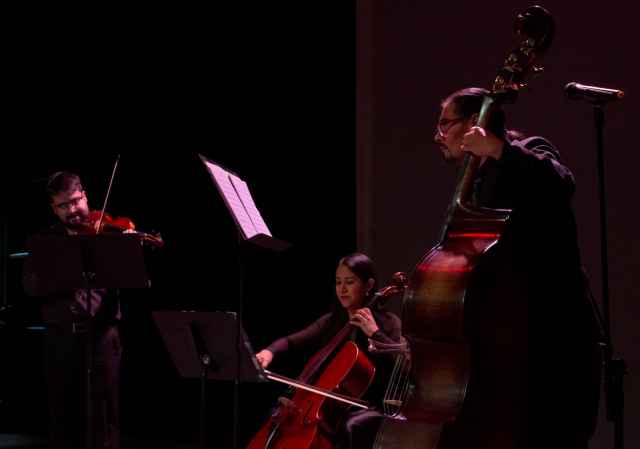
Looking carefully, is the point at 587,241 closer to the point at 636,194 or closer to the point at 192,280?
the point at 636,194

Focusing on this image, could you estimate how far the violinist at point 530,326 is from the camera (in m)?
1.79

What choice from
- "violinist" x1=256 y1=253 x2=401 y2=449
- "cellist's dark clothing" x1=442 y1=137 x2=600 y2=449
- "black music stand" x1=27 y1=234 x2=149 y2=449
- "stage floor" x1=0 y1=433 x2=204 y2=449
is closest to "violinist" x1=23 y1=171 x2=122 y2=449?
"black music stand" x1=27 y1=234 x2=149 y2=449

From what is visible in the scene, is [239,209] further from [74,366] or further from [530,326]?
[74,366]

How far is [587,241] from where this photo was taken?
368 cm

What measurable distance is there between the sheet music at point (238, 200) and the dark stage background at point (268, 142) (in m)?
1.57

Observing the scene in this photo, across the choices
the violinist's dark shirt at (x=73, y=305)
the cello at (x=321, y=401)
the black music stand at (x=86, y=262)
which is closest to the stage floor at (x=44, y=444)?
the violinist's dark shirt at (x=73, y=305)

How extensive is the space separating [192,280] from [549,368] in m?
3.34

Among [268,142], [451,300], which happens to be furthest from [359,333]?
[268,142]

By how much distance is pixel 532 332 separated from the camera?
1.82m

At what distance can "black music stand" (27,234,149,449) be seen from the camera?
10.8 ft

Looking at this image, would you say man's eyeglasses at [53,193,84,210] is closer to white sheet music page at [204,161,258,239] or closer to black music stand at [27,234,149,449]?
black music stand at [27,234,149,449]

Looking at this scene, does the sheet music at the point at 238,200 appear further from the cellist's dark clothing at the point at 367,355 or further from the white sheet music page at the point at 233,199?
the cellist's dark clothing at the point at 367,355

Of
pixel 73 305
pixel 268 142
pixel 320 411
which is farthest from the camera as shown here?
pixel 268 142

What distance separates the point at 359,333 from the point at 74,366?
4.28 ft
